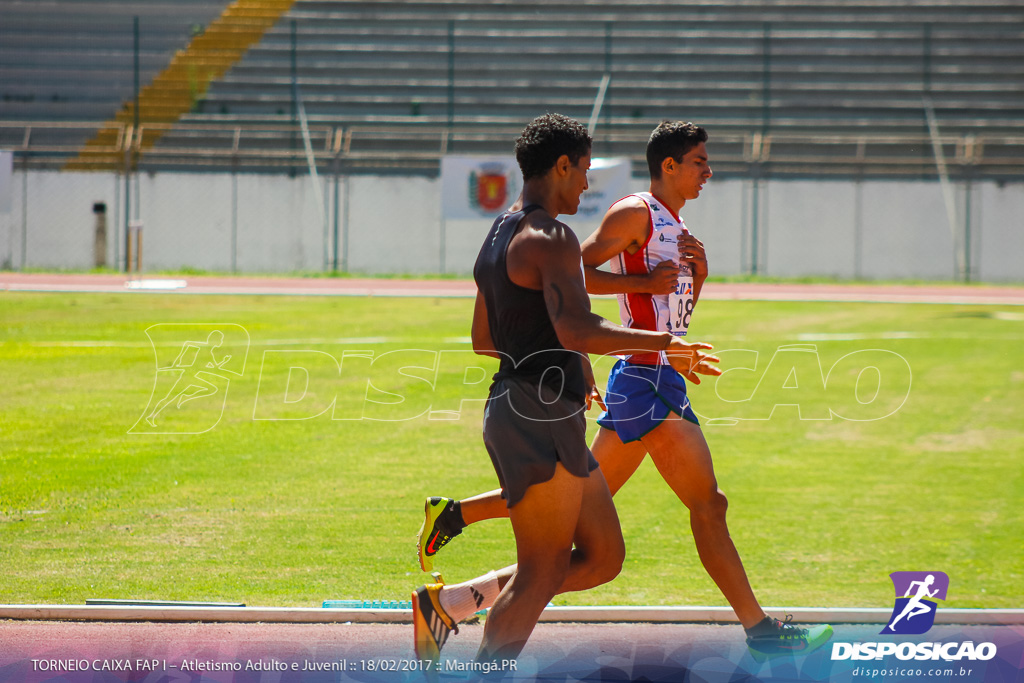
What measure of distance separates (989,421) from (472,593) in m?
7.08

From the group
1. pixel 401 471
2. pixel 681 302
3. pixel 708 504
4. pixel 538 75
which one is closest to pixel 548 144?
pixel 681 302

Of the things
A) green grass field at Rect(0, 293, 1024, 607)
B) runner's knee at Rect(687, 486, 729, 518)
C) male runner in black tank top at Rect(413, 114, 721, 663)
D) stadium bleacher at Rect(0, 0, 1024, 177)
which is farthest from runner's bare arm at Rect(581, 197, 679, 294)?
stadium bleacher at Rect(0, 0, 1024, 177)

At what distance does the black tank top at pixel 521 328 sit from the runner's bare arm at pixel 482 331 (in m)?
0.08

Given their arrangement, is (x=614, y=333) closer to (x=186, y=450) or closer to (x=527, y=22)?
(x=186, y=450)

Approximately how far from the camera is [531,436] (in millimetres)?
3572

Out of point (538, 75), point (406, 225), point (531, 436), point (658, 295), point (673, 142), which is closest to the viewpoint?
point (531, 436)

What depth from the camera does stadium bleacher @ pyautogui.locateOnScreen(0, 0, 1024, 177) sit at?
94.4 ft

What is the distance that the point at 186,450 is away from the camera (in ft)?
26.6

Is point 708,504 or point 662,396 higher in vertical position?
point 662,396

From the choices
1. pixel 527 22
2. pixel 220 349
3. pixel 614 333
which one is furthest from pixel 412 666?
pixel 527 22

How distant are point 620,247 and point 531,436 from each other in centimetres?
119

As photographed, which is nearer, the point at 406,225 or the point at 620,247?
the point at 620,247

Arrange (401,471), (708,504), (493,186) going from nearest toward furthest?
(708,504)
(401,471)
(493,186)

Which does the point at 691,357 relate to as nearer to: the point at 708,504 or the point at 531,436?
the point at 531,436
